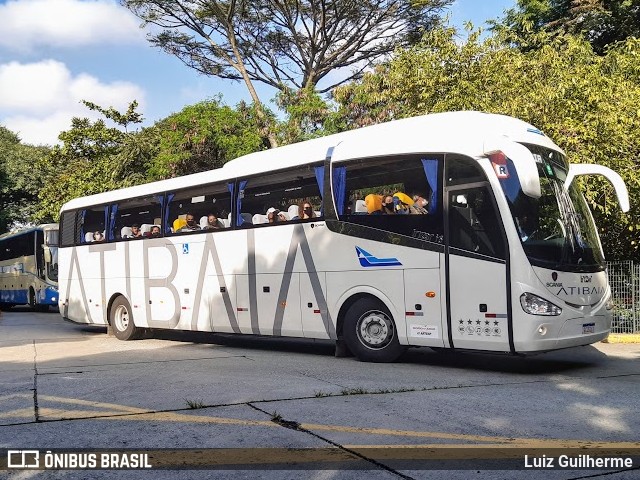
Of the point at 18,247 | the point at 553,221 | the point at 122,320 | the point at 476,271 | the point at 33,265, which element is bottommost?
the point at 122,320

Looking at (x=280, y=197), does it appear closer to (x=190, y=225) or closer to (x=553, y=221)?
(x=190, y=225)

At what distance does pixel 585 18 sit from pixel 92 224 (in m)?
22.0

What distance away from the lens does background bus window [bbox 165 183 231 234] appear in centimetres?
1319

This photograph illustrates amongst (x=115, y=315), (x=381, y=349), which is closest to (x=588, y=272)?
(x=381, y=349)

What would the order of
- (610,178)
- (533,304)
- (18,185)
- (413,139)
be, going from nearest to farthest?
(533,304)
(610,178)
(413,139)
(18,185)

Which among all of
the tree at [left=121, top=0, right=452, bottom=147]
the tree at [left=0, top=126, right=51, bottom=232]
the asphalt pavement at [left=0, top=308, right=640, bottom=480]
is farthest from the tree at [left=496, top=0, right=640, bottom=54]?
the tree at [left=0, top=126, right=51, bottom=232]

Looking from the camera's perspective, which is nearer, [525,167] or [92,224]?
[525,167]

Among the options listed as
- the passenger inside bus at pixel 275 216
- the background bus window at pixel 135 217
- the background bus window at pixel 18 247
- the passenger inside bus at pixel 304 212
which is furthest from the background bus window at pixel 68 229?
the background bus window at pixel 18 247

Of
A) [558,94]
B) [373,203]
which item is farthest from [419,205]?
[558,94]

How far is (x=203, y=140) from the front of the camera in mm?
26797

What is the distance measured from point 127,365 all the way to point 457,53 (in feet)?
36.1

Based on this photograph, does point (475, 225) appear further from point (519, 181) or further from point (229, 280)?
point (229, 280)

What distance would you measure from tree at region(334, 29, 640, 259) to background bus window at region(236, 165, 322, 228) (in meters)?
5.72

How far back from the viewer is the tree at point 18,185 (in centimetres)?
4500
